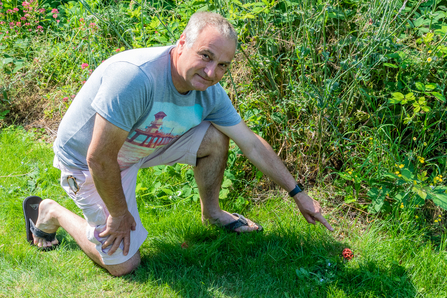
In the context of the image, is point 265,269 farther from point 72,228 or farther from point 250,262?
point 72,228

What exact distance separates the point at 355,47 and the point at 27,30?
14.1 feet

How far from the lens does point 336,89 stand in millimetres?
2959

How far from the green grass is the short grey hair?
1370 millimetres

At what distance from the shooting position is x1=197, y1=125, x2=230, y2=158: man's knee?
2783 millimetres

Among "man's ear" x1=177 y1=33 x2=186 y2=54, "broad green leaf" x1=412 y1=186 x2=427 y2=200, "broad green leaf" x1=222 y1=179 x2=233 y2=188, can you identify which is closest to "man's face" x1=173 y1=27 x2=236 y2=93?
"man's ear" x1=177 y1=33 x2=186 y2=54

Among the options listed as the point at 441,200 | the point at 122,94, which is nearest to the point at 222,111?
the point at 122,94

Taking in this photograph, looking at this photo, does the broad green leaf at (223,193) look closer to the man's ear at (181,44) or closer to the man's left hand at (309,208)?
the man's left hand at (309,208)

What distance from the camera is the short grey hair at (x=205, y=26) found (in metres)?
2.07

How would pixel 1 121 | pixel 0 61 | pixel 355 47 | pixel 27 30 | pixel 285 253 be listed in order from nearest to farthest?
pixel 285 253
pixel 355 47
pixel 1 121
pixel 0 61
pixel 27 30

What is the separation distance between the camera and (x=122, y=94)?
78.7 inches

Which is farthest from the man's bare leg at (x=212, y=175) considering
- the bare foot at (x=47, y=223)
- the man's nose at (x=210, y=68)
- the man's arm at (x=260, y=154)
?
the bare foot at (x=47, y=223)

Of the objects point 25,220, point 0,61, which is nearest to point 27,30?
point 0,61

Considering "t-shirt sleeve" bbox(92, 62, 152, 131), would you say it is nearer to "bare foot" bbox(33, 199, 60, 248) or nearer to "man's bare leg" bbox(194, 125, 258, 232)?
"man's bare leg" bbox(194, 125, 258, 232)

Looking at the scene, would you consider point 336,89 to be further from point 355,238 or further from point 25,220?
point 25,220
